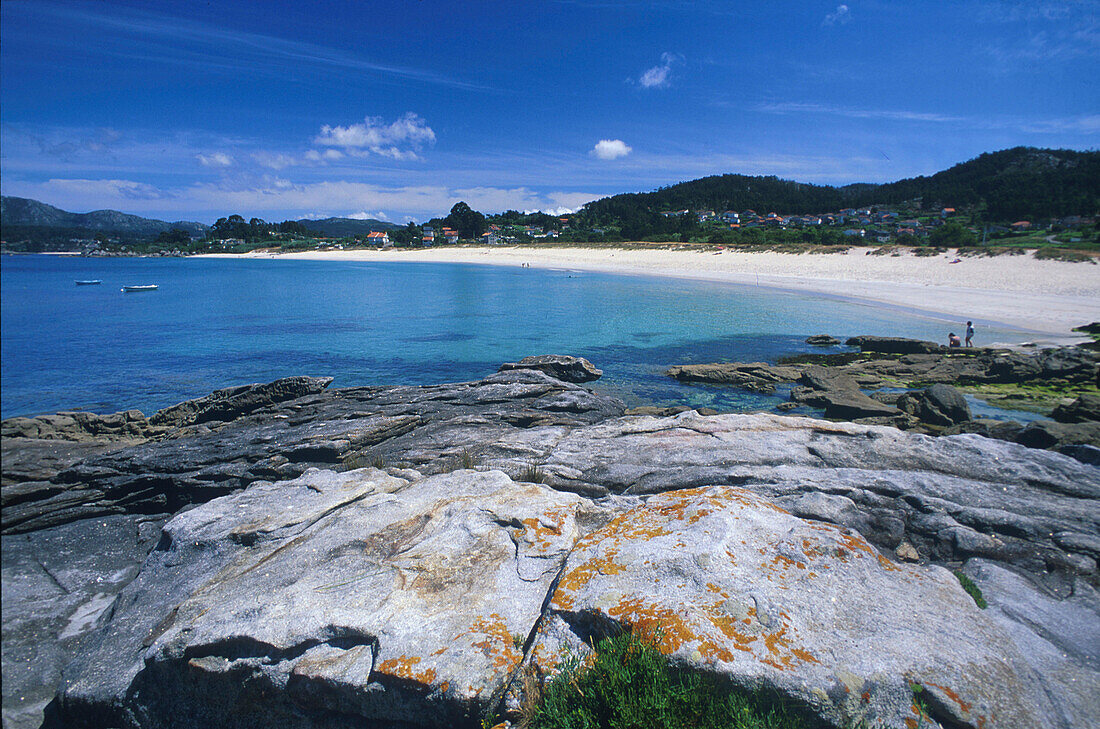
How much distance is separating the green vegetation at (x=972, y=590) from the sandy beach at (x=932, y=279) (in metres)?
27.2

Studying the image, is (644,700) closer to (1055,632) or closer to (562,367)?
(1055,632)

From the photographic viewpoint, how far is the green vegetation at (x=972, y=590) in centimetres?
473

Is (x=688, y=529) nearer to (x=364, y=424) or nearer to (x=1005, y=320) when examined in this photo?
(x=364, y=424)

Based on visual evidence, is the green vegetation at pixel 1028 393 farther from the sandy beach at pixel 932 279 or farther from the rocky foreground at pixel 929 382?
the sandy beach at pixel 932 279

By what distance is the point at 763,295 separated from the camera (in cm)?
4700

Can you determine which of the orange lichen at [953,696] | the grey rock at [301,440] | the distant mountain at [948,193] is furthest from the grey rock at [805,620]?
the distant mountain at [948,193]

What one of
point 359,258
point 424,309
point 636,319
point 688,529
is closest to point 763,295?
point 636,319

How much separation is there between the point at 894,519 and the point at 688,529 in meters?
3.22

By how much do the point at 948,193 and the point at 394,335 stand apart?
121489mm

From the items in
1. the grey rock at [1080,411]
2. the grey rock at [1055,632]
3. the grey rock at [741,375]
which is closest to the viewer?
the grey rock at [1055,632]

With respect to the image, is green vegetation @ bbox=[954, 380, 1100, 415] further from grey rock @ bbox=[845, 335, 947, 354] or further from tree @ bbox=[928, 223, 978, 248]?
tree @ bbox=[928, 223, 978, 248]

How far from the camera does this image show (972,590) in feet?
16.2

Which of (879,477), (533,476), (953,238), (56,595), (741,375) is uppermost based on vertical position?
(953,238)

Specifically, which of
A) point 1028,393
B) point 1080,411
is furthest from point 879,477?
point 1028,393
